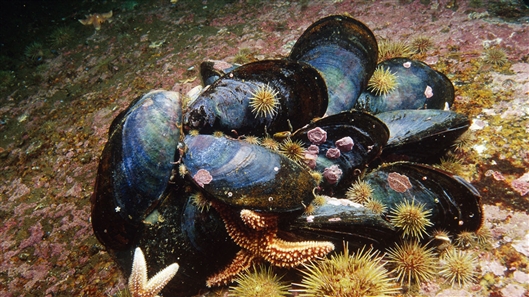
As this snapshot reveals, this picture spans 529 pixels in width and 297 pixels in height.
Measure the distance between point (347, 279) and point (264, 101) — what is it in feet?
5.88

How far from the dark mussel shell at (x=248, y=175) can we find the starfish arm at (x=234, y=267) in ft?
1.63

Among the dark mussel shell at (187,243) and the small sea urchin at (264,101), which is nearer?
the dark mussel shell at (187,243)

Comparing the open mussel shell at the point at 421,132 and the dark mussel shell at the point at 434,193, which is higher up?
the open mussel shell at the point at 421,132

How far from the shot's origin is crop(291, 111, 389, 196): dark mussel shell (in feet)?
9.90

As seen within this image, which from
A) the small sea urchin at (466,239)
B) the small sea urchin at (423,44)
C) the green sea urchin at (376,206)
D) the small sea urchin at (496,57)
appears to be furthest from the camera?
Result: the small sea urchin at (423,44)

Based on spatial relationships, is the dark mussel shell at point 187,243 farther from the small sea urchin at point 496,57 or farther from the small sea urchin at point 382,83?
the small sea urchin at point 496,57

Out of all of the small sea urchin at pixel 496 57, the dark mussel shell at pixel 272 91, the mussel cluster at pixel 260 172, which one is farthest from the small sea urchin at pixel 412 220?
the small sea urchin at pixel 496 57

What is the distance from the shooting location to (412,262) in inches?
101

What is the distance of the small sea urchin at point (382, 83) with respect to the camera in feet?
11.7

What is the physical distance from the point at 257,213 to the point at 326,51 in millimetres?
2241

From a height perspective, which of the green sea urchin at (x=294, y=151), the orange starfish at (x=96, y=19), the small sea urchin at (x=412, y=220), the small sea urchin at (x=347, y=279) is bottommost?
the small sea urchin at (x=347, y=279)

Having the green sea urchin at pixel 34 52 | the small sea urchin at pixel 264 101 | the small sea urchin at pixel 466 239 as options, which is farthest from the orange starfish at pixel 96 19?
the small sea urchin at pixel 466 239

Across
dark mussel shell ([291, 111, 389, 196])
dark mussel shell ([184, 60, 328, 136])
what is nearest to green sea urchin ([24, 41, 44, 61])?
dark mussel shell ([184, 60, 328, 136])

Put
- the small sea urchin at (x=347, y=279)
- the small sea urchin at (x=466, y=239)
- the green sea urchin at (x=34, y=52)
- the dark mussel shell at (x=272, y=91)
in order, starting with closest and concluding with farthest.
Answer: the small sea urchin at (x=347, y=279)
the small sea urchin at (x=466, y=239)
the dark mussel shell at (x=272, y=91)
the green sea urchin at (x=34, y=52)
